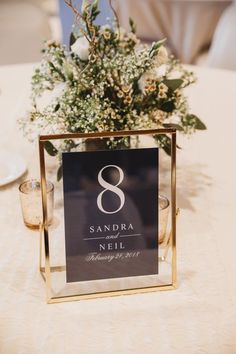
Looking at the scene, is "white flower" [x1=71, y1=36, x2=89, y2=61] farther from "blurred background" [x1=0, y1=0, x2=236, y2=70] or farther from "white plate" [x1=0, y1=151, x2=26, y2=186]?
"blurred background" [x1=0, y1=0, x2=236, y2=70]

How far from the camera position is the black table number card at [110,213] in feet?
2.69

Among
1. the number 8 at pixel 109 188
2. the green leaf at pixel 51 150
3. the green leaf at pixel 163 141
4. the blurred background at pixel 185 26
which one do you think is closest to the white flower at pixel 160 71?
the green leaf at pixel 163 141

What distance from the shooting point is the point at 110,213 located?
845mm

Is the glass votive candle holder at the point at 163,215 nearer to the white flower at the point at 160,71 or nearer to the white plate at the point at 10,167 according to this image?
the white flower at the point at 160,71

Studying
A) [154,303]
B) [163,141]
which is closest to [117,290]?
[154,303]

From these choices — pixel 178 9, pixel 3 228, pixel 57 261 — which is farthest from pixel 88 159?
pixel 178 9

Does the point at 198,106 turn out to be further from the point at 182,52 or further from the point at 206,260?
the point at 182,52

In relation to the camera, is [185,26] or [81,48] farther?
[185,26]

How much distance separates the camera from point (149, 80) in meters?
1.09

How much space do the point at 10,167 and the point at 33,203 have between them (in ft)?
1.01

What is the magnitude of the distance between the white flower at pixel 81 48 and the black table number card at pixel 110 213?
39cm

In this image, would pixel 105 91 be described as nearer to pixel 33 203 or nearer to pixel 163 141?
pixel 163 141

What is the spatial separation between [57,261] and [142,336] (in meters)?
0.24

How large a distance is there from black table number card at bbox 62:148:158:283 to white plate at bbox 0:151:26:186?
1.44 ft
